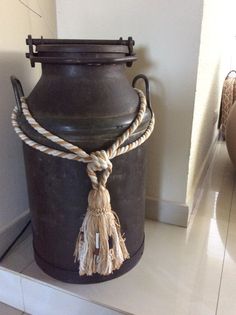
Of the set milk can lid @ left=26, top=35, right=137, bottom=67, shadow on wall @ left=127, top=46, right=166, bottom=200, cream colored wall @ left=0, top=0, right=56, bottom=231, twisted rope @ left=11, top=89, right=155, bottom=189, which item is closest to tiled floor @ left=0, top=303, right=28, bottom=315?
cream colored wall @ left=0, top=0, right=56, bottom=231

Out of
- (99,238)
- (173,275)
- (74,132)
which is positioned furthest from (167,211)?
(74,132)

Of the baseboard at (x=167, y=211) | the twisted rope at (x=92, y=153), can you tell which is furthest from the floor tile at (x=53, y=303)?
the baseboard at (x=167, y=211)

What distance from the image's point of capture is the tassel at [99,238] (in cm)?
79

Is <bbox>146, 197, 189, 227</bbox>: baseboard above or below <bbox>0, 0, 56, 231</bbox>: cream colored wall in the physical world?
below

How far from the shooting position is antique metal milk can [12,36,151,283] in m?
0.81

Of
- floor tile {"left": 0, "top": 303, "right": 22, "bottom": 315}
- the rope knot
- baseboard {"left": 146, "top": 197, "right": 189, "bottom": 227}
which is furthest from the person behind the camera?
baseboard {"left": 146, "top": 197, "right": 189, "bottom": 227}

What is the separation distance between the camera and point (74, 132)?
2.60 ft

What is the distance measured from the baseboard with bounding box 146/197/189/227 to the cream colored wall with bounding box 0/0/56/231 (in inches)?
20.2

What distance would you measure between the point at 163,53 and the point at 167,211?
0.62m

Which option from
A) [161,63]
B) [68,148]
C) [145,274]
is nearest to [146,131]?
[68,148]

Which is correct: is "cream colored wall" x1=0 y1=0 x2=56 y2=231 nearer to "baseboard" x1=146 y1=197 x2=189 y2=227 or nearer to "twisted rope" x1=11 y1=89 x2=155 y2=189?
"twisted rope" x1=11 y1=89 x2=155 y2=189

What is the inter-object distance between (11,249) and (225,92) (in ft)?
5.83

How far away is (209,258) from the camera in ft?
3.58

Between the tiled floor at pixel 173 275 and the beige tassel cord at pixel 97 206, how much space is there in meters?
0.14
